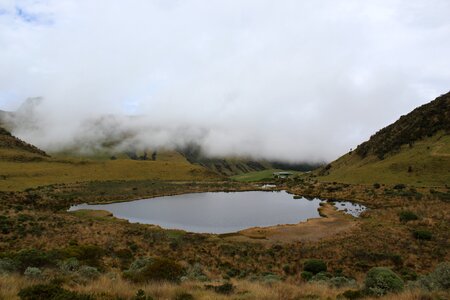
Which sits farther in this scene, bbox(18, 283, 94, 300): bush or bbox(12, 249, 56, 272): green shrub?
bbox(12, 249, 56, 272): green shrub

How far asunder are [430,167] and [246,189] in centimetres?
5459

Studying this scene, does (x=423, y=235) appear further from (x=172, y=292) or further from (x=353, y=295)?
(x=172, y=292)

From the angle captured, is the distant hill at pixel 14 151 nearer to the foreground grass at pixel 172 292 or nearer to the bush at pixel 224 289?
the foreground grass at pixel 172 292

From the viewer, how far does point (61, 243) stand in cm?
3616

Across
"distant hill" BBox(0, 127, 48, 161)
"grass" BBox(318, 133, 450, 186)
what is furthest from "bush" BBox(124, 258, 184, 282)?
"distant hill" BBox(0, 127, 48, 161)

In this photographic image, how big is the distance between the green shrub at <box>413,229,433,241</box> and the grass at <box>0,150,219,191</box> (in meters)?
95.1

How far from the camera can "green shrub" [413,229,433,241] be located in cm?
3891

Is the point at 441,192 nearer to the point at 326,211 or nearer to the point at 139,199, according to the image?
the point at 326,211

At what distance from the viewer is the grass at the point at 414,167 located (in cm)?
8438

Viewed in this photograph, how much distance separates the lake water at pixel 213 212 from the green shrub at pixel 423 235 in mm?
21383

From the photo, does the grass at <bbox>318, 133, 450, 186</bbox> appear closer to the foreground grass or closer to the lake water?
the lake water

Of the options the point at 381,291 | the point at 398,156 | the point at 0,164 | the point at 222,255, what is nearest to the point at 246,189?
the point at 398,156

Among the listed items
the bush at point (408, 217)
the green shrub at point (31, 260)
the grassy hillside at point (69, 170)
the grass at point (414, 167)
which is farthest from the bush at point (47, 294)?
the grassy hillside at point (69, 170)

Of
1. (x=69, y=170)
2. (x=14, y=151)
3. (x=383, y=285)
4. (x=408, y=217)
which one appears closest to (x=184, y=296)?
(x=383, y=285)
